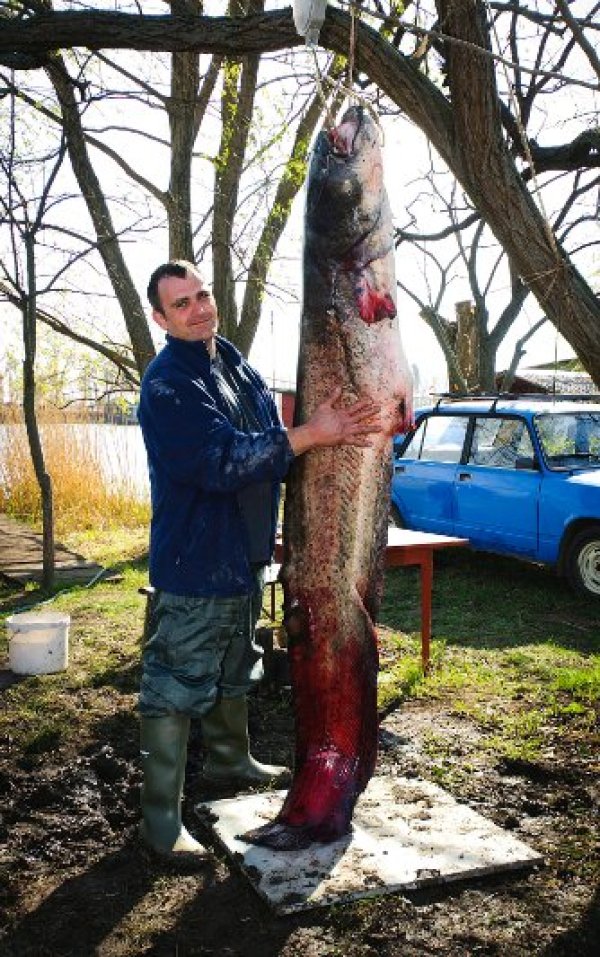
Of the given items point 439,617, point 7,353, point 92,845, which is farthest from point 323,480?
point 7,353

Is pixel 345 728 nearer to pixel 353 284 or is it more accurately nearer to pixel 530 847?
pixel 530 847

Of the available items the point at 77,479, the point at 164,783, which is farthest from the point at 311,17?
the point at 77,479

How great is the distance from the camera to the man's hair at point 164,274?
3.67 metres

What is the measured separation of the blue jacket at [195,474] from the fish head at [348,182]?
0.70 m

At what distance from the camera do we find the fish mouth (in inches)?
117

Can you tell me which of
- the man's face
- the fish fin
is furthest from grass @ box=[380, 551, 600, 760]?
the fish fin

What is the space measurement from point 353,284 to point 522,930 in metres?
2.15

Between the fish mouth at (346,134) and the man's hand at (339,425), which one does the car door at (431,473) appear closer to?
the man's hand at (339,425)

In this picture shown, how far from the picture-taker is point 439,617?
27.7 feet

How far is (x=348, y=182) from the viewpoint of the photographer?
117 inches

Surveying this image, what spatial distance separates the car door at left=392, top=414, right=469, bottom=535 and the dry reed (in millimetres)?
4244

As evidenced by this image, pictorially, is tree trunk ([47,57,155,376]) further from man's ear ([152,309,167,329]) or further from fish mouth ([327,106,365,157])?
fish mouth ([327,106,365,157])

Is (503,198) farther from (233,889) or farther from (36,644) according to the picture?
(36,644)

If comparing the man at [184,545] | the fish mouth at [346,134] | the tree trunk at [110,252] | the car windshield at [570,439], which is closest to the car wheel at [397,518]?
the car windshield at [570,439]
